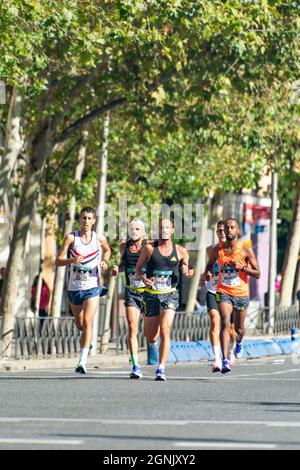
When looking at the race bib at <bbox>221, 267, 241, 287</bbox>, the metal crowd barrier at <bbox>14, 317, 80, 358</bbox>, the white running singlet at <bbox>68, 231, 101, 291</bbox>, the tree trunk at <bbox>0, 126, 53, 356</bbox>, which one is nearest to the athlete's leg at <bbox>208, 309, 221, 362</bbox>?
the race bib at <bbox>221, 267, 241, 287</bbox>

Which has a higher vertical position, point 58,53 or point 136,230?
point 58,53

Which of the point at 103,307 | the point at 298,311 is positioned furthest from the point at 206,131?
the point at 298,311

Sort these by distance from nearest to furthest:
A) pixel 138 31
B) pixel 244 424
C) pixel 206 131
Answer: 1. pixel 244 424
2. pixel 138 31
3. pixel 206 131

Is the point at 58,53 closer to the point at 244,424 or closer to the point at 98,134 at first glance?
the point at 98,134

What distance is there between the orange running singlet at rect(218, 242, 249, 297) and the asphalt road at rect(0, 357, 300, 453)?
1077mm

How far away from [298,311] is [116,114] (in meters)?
14.8

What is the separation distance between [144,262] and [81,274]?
75 cm

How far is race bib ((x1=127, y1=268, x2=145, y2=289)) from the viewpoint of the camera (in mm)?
20656

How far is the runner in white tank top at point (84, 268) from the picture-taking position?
19.9m

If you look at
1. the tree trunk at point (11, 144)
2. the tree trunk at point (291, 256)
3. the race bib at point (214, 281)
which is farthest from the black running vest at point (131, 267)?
the tree trunk at point (291, 256)

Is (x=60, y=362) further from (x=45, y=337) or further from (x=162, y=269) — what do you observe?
(x=162, y=269)

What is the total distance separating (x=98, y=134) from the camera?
113 ft

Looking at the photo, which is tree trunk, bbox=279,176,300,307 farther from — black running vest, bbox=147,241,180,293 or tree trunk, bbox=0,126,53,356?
black running vest, bbox=147,241,180,293
